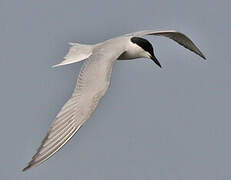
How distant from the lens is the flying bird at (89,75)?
5.82 m

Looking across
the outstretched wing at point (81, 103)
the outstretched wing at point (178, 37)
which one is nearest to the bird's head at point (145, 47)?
the outstretched wing at point (178, 37)

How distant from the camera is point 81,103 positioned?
20.9 feet

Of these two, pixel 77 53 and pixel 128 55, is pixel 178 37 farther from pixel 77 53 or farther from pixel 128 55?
pixel 77 53

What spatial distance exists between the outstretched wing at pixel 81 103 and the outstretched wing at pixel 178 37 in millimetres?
1132

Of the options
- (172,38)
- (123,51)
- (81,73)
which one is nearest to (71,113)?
(81,73)

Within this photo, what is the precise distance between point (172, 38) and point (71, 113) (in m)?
3.49

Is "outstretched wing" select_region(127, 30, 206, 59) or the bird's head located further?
"outstretched wing" select_region(127, 30, 206, 59)

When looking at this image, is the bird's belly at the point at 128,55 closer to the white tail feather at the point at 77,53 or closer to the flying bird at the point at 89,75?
the flying bird at the point at 89,75

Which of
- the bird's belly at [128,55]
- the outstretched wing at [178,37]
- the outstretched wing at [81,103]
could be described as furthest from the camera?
the outstretched wing at [178,37]

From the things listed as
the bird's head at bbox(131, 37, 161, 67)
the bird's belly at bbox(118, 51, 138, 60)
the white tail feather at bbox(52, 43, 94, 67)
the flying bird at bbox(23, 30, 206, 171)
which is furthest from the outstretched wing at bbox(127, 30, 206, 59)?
the white tail feather at bbox(52, 43, 94, 67)

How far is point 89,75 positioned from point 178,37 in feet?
8.48

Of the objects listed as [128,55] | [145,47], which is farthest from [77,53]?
[145,47]

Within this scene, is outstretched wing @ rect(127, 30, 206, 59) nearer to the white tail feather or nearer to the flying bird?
the flying bird

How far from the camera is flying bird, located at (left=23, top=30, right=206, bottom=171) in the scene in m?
5.82
